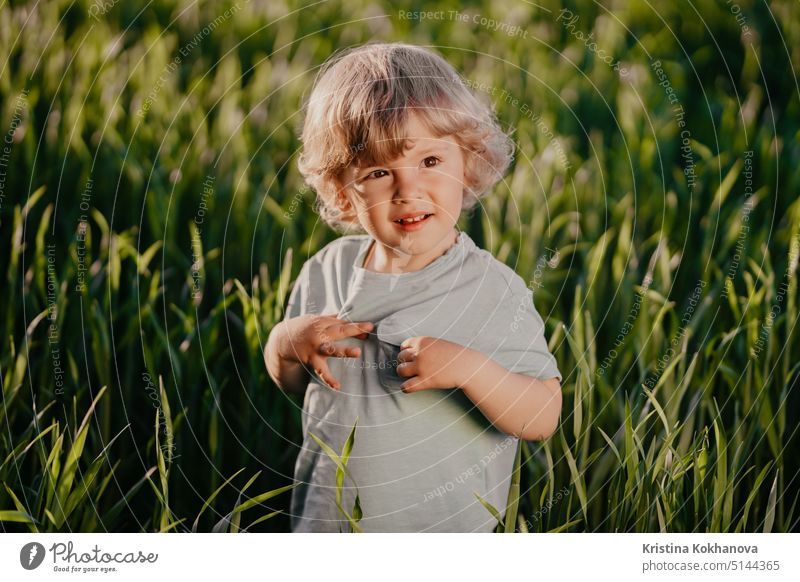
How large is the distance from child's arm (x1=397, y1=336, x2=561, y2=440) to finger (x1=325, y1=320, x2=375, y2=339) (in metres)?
0.03

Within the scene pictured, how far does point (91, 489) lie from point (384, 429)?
0.73 feet

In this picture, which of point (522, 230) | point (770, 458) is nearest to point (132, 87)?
point (522, 230)

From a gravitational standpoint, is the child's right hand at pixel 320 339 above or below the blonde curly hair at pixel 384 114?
below

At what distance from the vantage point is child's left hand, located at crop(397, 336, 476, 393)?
60cm

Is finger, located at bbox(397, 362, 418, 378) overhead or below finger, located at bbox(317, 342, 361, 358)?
below

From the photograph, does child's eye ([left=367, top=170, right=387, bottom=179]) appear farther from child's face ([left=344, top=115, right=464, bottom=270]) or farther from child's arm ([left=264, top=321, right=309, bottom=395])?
child's arm ([left=264, top=321, right=309, bottom=395])

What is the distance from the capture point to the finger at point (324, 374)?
634mm

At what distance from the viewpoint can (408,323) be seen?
2.08 feet

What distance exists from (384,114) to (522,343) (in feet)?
0.58

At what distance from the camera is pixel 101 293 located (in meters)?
0.76

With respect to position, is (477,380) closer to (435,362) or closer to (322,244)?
(435,362)
